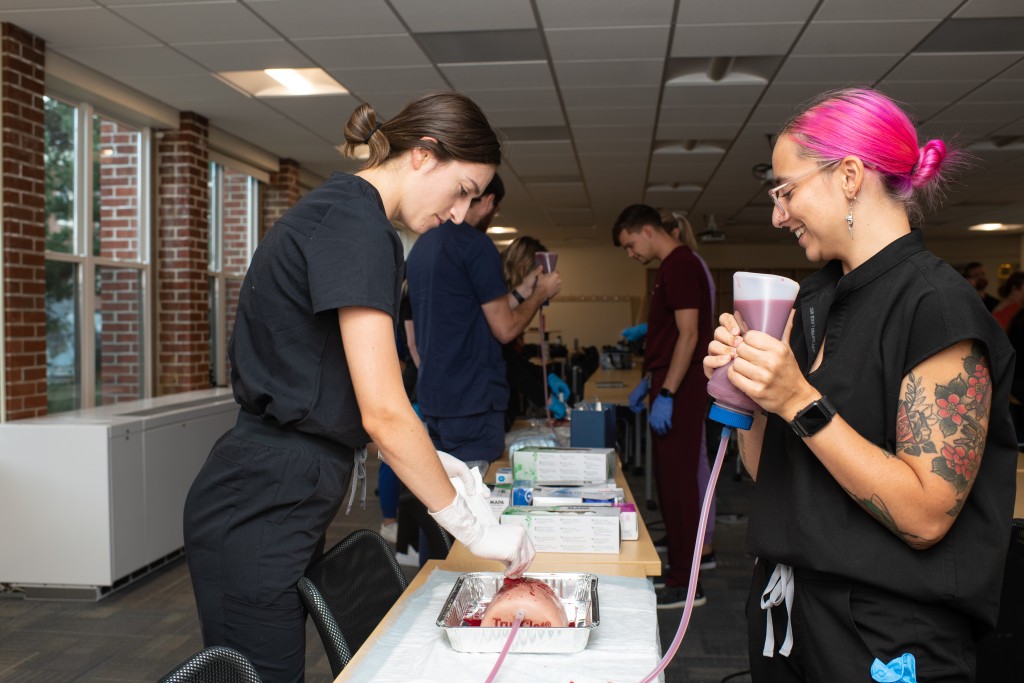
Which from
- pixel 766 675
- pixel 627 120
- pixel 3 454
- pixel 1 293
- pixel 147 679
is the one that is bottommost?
pixel 147 679

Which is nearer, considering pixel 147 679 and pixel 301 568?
pixel 301 568

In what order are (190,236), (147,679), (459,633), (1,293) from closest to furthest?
(459,633) < (147,679) < (1,293) < (190,236)

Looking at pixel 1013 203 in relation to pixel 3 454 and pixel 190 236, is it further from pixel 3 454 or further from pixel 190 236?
pixel 3 454

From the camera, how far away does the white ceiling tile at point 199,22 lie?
163 inches

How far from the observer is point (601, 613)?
145cm

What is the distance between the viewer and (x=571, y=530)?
179 cm

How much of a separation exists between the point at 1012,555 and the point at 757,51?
3627mm

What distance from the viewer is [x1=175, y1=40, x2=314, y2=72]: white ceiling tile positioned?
4.73 metres

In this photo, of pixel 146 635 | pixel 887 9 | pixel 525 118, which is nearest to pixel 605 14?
pixel 887 9

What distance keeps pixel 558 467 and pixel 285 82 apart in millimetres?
4311

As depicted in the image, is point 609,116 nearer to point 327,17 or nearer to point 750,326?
point 327,17

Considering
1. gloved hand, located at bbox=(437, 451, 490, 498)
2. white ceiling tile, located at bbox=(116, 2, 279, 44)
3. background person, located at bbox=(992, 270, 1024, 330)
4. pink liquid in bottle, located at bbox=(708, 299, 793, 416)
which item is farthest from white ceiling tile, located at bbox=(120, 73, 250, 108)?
background person, located at bbox=(992, 270, 1024, 330)

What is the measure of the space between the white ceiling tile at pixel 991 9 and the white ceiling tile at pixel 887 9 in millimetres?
76

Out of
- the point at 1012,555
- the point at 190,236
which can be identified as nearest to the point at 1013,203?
the point at 190,236
